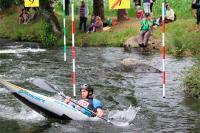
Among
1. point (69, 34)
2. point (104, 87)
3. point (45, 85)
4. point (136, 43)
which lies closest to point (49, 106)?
point (45, 85)

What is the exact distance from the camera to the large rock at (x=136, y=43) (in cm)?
2597

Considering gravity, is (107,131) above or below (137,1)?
below

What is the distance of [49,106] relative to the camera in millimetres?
13203

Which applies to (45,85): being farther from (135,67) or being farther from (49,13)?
(49,13)

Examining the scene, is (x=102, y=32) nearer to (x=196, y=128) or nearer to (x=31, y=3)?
(x=31, y=3)

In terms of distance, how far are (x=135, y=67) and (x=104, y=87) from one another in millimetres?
3145

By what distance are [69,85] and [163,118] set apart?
17.6ft

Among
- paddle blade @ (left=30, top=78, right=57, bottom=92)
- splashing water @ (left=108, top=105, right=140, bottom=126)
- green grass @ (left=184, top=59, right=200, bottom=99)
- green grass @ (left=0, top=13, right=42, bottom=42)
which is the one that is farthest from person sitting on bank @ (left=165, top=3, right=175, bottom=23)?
paddle blade @ (left=30, top=78, right=57, bottom=92)

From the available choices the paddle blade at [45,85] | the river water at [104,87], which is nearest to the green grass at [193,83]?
the river water at [104,87]

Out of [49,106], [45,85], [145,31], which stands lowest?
[49,106]

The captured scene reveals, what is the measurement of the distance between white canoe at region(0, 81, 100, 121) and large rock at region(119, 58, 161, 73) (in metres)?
7.74

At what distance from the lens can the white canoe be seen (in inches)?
515

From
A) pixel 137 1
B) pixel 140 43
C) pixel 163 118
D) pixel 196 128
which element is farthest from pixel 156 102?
pixel 137 1

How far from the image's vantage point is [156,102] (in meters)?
15.7
